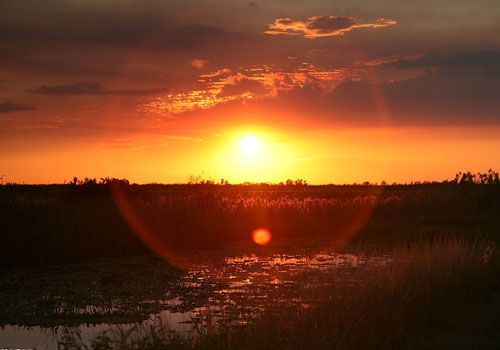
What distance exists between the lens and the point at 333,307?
35.8 ft

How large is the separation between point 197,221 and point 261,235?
3884 mm

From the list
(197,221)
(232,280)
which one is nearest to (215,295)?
(232,280)

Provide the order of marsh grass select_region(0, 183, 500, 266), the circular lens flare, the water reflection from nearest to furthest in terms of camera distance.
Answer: the water reflection < marsh grass select_region(0, 183, 500, 266) < the circular lens flare

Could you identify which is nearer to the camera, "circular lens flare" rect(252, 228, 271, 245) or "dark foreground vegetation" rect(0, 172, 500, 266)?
"dark foreground vegetation" rect(0, 172, 500, 266)

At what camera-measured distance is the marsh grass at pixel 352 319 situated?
924 cm

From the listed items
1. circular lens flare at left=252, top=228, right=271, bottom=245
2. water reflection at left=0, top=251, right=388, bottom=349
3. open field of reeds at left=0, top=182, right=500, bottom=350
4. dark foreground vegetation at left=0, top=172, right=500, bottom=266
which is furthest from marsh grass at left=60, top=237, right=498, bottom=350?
circular lens flare at left=252, top=228, right=271, bottom=245

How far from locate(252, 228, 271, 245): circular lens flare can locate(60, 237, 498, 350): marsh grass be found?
1187cm

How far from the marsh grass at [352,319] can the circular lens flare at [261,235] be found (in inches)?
467

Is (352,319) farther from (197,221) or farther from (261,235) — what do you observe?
(261,235)

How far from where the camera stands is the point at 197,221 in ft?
82.3

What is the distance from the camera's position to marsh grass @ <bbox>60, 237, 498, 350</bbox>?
924cm

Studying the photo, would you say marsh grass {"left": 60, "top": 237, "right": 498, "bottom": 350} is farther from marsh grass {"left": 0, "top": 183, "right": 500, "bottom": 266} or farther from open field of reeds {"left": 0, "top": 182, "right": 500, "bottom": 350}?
marsh grass {"left": 0, "top": 183, "right": 500, "bottom": 266}

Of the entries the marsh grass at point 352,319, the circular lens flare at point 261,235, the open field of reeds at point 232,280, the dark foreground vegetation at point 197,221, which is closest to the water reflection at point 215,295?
the open field of reeds at point 232,280

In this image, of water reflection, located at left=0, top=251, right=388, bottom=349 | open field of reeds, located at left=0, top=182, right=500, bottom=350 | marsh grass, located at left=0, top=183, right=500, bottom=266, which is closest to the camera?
open field of reeds, located at left=0, top=182, right=500, bottom=350
